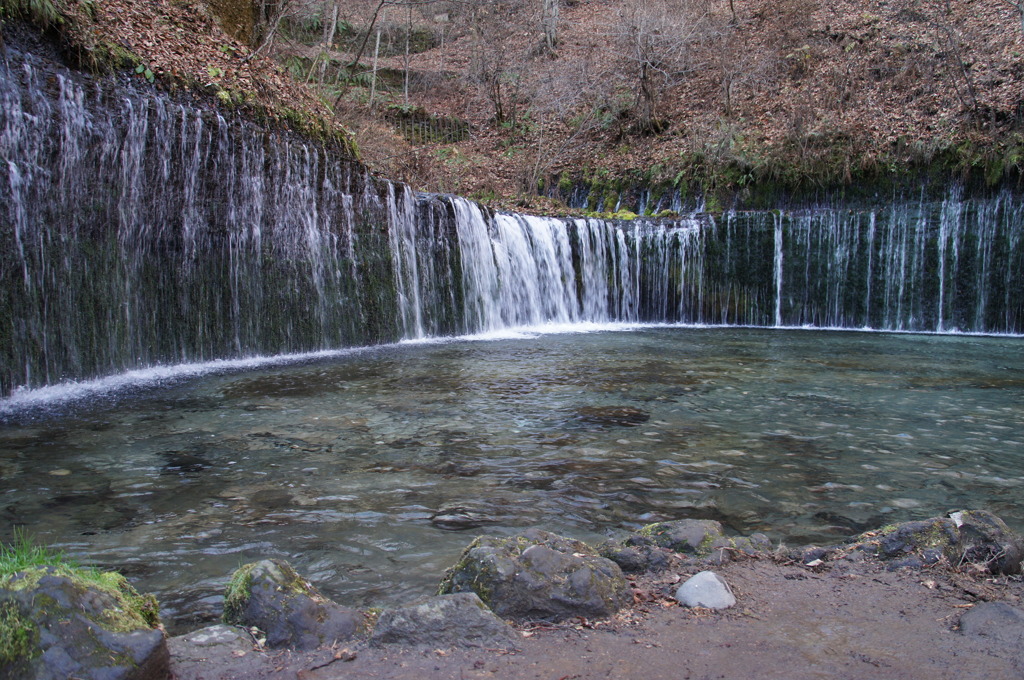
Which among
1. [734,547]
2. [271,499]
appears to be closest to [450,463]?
[271,499]

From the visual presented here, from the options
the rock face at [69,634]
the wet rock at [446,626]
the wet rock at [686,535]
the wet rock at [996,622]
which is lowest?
the wet rock at [996,622]

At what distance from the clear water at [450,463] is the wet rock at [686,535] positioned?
489mm

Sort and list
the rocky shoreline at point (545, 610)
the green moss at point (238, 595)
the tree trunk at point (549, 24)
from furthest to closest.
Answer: the tree trunk at point (549, 24) < the green moss at point (238, 595) < the rocky shoreline at point (545, 610)

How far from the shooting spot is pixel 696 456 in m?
5.02

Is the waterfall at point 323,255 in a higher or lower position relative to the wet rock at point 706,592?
higher

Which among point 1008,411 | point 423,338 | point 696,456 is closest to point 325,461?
point 696,456

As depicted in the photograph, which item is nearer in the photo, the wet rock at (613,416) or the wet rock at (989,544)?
the wet rock at (989,544)

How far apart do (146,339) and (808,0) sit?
24627 millimetres

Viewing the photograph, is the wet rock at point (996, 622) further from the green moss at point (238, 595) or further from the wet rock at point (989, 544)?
the green moss at point (238, 595)

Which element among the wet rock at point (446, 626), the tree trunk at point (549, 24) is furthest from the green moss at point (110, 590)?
the tree trunk at point (549, 24)

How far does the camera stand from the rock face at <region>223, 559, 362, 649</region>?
2.31m

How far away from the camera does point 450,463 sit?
4875 millimetres

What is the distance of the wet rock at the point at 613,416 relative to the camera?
606cm

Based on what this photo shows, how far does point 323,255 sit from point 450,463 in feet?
24.5
